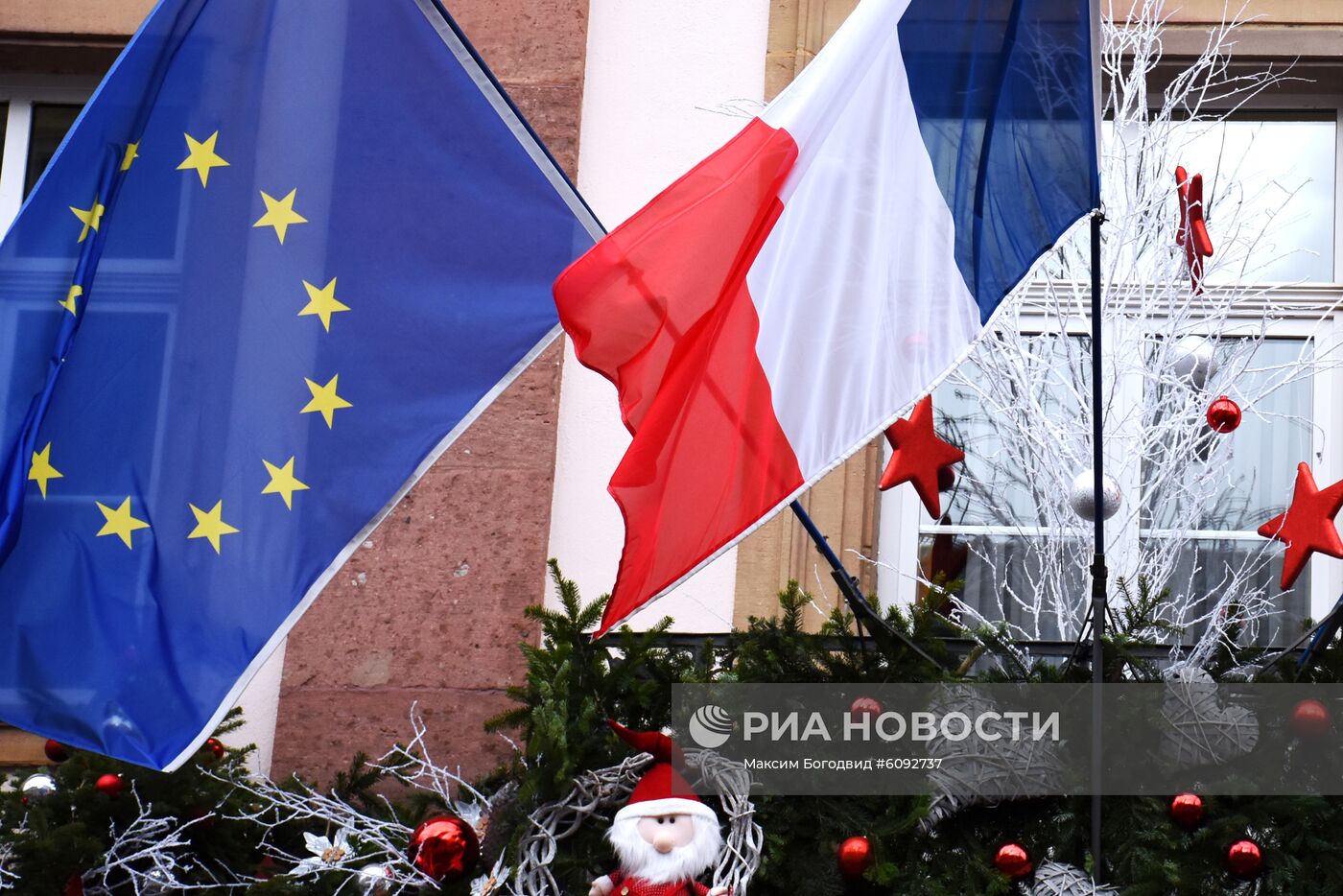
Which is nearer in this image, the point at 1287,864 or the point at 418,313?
the point at 1287,864

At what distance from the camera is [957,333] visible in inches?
177

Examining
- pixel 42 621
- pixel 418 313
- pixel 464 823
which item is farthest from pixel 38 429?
pixel 464 823

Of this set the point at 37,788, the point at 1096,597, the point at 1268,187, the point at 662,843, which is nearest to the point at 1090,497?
the point at 1096,597

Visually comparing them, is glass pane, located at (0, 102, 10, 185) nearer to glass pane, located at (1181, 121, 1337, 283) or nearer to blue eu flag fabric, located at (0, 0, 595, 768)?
blue eu flag fabric, located at (0, 0, 595, 768)

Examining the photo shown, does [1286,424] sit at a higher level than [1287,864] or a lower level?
higher

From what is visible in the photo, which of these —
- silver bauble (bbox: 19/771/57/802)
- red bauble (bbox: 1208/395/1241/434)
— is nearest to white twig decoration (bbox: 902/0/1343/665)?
red bauble (bbox: 1208/395/1241/434)

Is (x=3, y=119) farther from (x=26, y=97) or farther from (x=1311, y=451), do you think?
(x=1311, y=451)

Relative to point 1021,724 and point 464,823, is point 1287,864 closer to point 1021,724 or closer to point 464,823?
point 1021,724

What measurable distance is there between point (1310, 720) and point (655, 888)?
149 centimetres

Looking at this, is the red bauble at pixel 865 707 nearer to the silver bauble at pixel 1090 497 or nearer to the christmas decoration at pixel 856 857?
the christmas decoration at pixel 856 857

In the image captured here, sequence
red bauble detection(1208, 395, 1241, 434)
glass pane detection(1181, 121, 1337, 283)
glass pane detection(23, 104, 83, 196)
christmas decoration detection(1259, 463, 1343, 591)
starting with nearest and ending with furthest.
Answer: christmas decoration detection(1259, 463, 1343, 591) → red bauble detection(1208, 395, 1241, 434) → glass pane detection(1181, 121, 1337, 283) → glass pane detection(23, 104, 83, 196)

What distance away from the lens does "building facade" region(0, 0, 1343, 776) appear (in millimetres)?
5934

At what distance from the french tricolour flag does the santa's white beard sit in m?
0.69

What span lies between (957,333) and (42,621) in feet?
6.95
